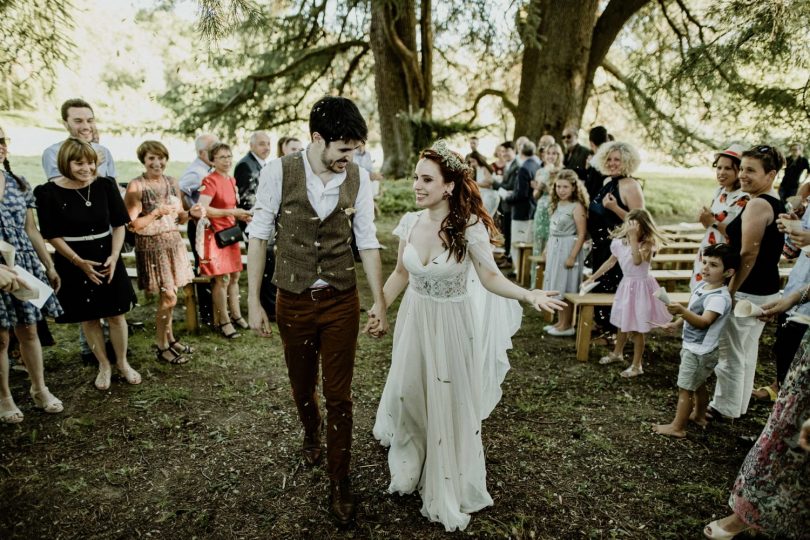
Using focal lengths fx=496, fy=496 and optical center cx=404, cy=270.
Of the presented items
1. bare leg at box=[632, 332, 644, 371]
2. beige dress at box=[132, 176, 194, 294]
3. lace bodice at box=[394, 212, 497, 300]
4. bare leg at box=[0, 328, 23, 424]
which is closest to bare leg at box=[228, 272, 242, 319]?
beige dress at box=[132, 176, 194, 294]

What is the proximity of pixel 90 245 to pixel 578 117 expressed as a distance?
29.9 feet

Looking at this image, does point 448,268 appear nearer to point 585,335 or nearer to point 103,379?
point 585,335

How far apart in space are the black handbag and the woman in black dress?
1.01 metres

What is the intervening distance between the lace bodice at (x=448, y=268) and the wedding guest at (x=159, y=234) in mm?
2835

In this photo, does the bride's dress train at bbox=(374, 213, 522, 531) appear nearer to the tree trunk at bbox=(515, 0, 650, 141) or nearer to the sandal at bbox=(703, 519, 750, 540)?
the sandal at bbox=(703, 519, 750, 540)

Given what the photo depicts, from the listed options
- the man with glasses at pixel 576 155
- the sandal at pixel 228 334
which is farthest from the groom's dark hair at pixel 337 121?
the man with glasses at pixel 576 155

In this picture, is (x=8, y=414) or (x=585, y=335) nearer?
(x=8, y=414)

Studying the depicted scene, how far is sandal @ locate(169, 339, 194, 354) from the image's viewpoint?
15.9 ft

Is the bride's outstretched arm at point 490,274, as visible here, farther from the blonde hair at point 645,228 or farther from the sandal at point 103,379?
the sandal at point 103,379

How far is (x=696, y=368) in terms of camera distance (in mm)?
3426

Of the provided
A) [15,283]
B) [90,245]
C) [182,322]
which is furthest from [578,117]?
[15,283]

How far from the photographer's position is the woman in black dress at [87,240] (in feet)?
12.4

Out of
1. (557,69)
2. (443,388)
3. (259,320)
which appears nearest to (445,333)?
(443,388)

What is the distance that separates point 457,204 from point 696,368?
2116 millimetres
